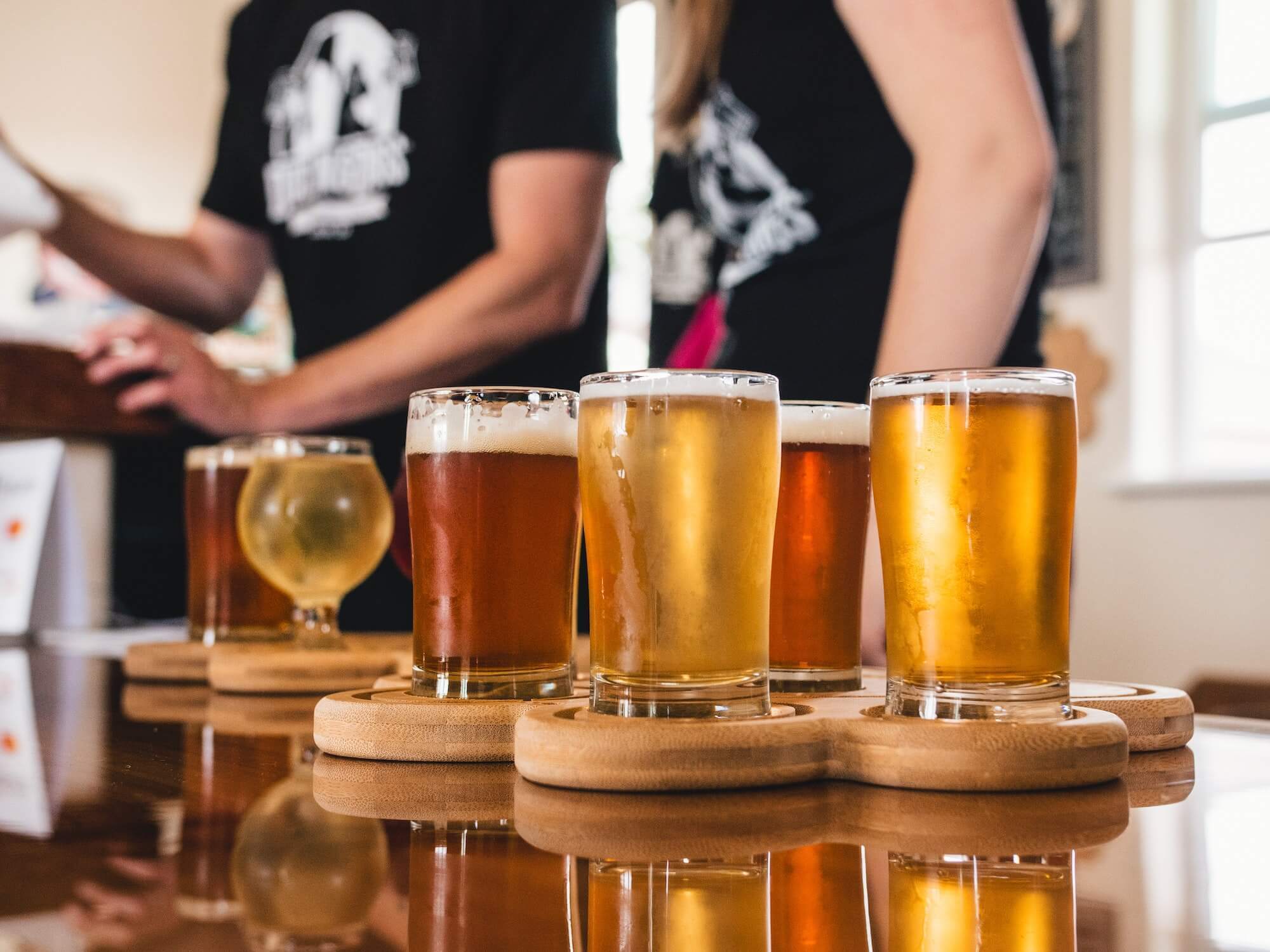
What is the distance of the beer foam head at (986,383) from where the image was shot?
0.67 m

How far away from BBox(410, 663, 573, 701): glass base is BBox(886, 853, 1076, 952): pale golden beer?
318 millimetres

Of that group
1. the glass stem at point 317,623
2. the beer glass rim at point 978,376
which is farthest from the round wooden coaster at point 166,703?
the beer glass rim at point 978,376

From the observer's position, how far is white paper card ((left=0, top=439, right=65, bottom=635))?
1.84m

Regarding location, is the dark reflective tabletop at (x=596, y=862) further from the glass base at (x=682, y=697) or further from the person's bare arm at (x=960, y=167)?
the person's bare arm at (x=960, y=167)

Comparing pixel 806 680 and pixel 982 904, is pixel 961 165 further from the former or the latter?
pixel 982 904

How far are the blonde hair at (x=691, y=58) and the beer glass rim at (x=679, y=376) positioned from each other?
972 millimetres

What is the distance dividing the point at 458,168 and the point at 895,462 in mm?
1385

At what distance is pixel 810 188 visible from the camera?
1.49 m

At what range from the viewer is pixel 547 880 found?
46cm

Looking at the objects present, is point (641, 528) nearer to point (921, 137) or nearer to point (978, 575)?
point (978, 575)

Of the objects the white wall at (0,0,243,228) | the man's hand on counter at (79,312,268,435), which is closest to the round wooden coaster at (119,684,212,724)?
the man's hand on counter at (79,312,268,435)

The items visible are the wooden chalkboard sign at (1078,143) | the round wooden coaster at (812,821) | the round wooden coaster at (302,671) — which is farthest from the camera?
the wooden chalkboard sign at (1078,143)

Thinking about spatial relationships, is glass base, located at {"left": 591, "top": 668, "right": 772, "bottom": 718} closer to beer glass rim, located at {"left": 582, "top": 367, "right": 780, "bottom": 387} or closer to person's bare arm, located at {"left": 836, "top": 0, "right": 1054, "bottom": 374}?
beer glass rim, located at {"left": 582, "top": 367, "right": 780, "bottom": 387}

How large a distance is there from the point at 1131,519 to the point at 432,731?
390 centimetres
